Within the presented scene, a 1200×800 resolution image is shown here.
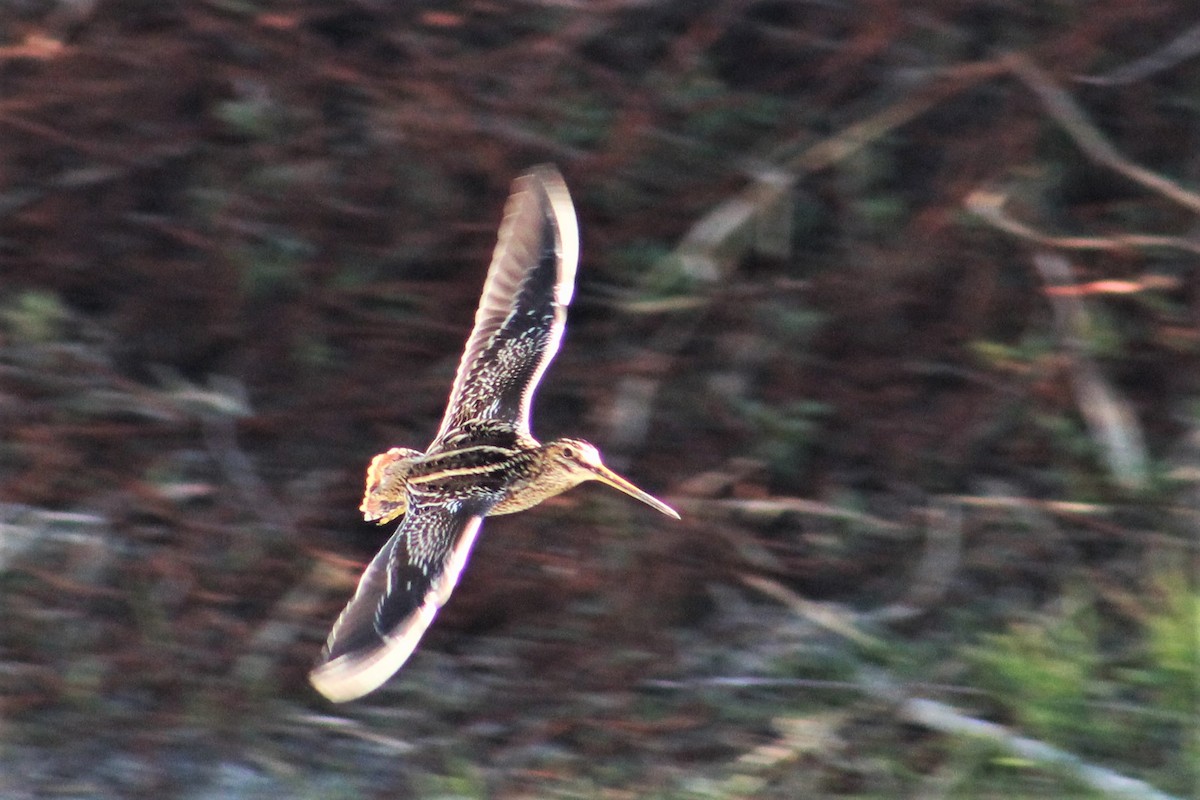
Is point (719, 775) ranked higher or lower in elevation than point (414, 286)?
lower

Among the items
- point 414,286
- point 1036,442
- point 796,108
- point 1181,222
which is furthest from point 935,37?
point 414,286

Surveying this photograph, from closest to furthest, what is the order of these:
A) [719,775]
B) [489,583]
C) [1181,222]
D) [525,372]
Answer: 1. [525,372]
2. [719,775]
3. [489,583]
4. [1181,222]

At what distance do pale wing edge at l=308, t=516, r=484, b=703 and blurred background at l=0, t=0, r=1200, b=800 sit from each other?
897 mm

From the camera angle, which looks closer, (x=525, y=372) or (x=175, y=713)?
(x=525, y=372)

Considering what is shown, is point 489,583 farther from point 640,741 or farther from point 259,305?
point 259,305

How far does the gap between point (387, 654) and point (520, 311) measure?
900mm

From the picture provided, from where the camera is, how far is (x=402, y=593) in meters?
3.08

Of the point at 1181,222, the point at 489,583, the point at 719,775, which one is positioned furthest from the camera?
the point at 1181,222

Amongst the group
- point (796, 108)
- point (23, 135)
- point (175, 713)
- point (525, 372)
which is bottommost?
point (175, 713)

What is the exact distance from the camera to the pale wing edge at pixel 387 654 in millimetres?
2809

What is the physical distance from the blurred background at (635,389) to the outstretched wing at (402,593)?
32.9 inches

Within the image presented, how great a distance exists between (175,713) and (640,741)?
103cm

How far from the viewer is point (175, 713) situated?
3982 millimetres

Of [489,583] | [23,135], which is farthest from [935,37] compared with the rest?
[23,135]
